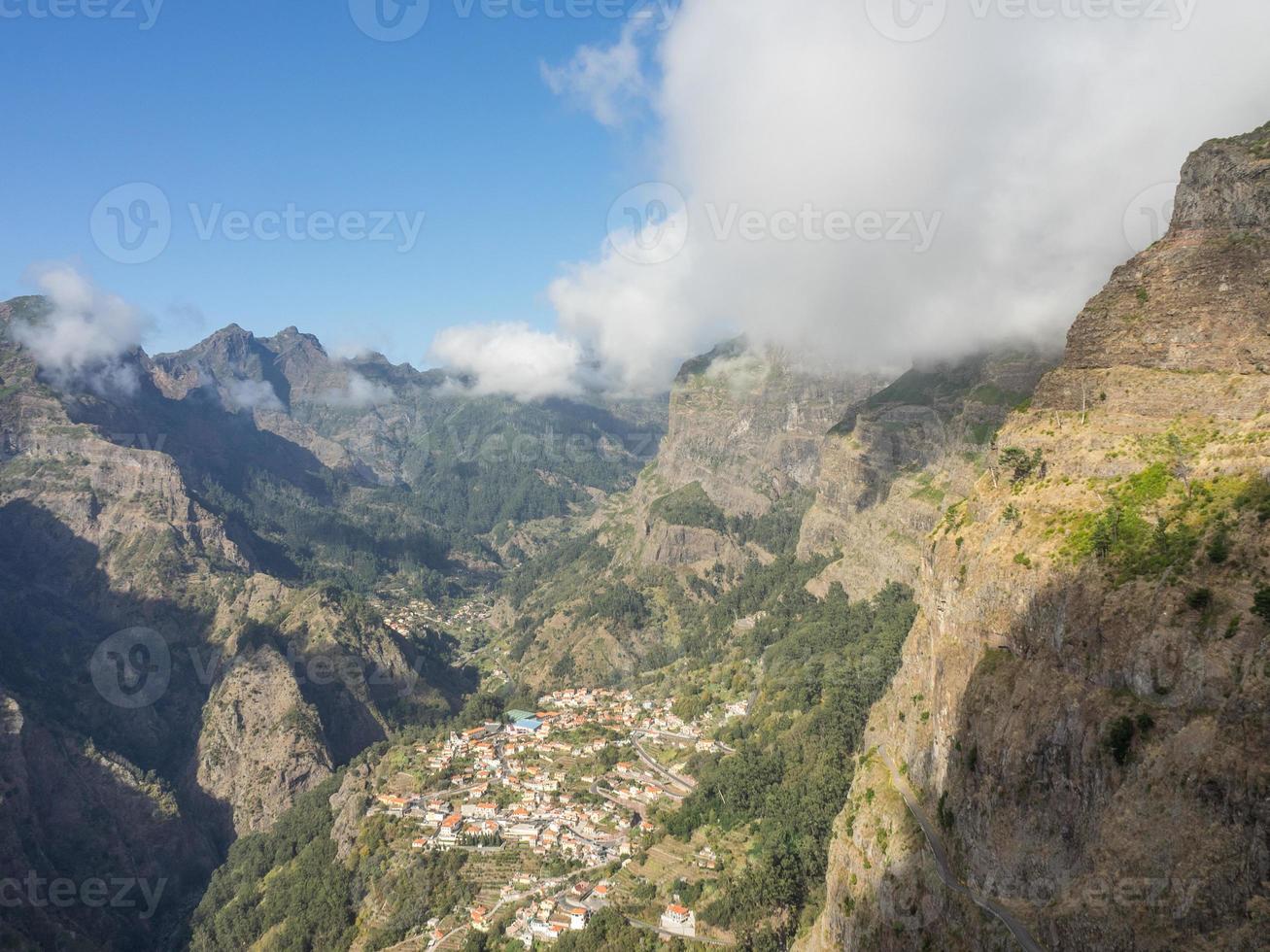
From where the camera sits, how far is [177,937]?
366ft

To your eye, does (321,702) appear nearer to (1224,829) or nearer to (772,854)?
(772,854)

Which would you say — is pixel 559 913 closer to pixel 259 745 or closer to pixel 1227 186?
pixel 1227 186

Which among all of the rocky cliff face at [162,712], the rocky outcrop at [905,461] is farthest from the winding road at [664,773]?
the rocky cliff face at [162,712]

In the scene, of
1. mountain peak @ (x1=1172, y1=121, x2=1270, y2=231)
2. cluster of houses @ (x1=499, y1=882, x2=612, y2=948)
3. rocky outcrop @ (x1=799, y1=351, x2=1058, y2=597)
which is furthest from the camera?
rocky outcrop @ (x1=799, y1=351, x2=1058, y2=597)

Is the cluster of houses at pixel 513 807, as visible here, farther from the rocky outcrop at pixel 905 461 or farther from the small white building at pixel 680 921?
the rocky outcrop at pixel 905 461

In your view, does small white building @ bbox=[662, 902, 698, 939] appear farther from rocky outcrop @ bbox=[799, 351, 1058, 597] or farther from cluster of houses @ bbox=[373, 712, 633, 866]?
rocky outcrop @ bbox=[799, 351, 1058, 597]

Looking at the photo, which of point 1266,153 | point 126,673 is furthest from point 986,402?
point 126,673

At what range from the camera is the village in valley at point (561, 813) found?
262 feet

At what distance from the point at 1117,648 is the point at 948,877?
17.9 meters

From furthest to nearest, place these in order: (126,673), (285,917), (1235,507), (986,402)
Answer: (126,673)
(986,402)
(285,917)
(1235,507)

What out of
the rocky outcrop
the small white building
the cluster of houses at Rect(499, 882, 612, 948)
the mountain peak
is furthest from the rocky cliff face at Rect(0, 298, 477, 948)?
the mountain peak

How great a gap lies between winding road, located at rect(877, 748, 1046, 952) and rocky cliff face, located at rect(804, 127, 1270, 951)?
544 mm

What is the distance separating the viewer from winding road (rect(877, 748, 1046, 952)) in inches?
1391

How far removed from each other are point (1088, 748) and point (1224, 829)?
22.6 feet
